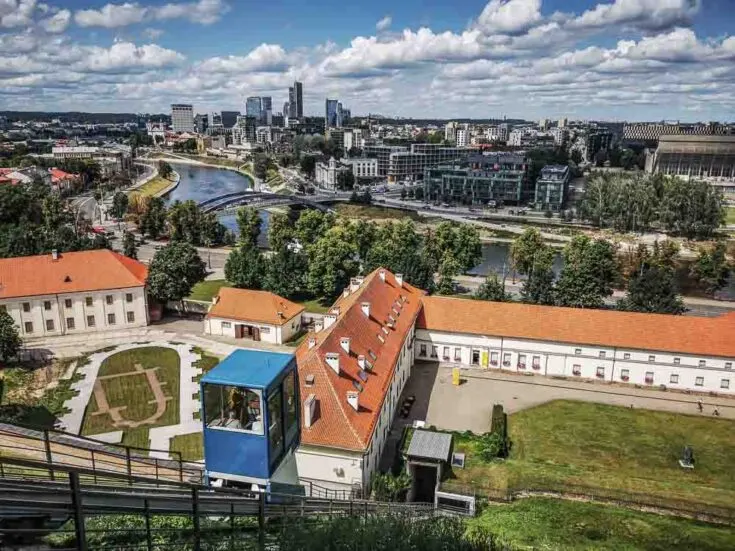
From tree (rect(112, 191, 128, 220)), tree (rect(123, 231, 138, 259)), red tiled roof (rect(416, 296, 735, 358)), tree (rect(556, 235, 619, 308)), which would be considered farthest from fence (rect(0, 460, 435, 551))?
tree (rect(112, 191, 128, 220))

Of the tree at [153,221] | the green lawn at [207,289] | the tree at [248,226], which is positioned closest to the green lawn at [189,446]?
the green lawn at [207,289]

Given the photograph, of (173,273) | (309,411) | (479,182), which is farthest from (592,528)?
(479,182)

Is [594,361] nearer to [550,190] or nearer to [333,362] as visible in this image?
[333,362]

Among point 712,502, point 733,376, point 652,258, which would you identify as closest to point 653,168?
point 652,258

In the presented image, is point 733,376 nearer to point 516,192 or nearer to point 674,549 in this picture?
point 674,549

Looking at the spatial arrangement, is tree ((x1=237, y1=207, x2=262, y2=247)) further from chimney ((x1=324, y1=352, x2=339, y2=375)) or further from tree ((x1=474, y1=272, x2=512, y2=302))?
chimney ((x1=324, y1=352, x2=339, y2=375))

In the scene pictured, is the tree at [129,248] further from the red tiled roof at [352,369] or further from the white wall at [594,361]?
the white wall at [594,361]

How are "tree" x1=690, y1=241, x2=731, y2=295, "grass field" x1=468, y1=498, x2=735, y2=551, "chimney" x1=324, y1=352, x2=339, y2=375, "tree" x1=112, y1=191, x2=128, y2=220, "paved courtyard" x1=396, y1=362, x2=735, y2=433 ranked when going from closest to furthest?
"grass field" x1=468, y1=498, x2=735, y2=551
"chimney" x1=324, y1=352, x2=339, y2=375
"paved courtyard" x1=396, y1=362, x2=735, y2=433
"tree" x1=690, y1=241, x2=731, y2=295
"tree" x1=112, y1=191, x2=128, y2=220
